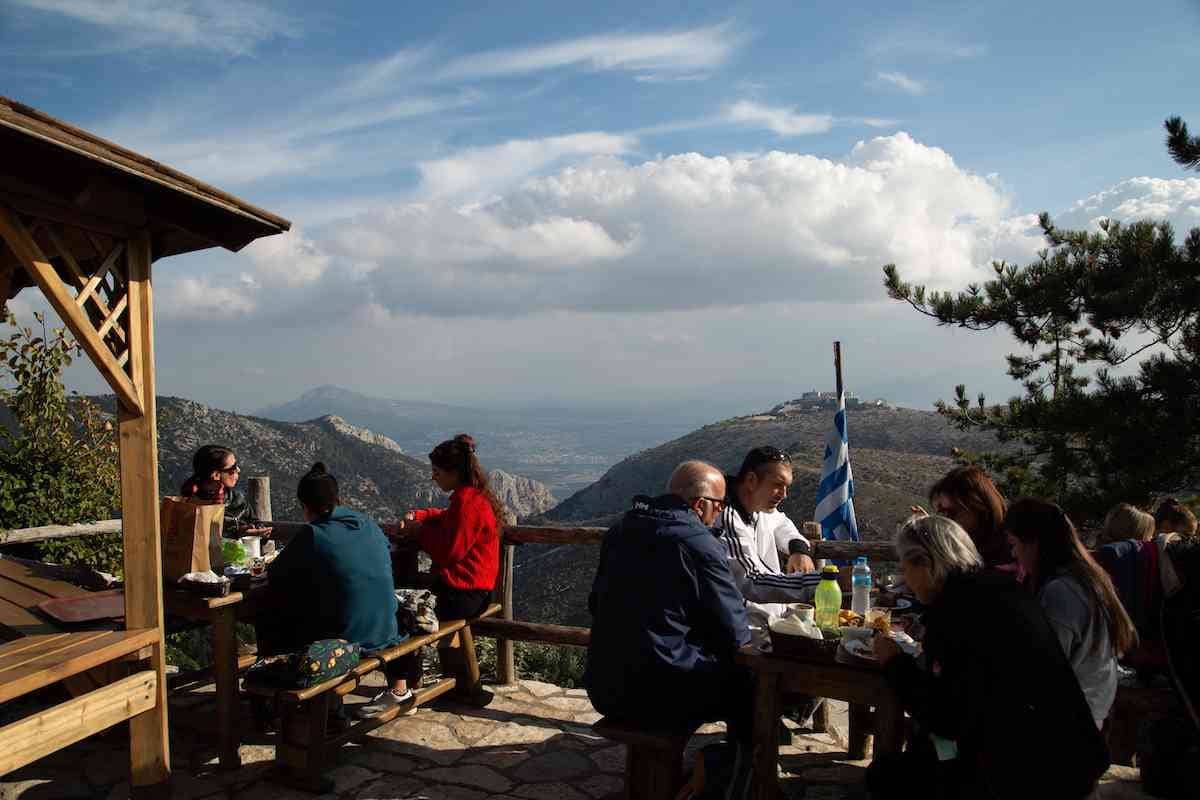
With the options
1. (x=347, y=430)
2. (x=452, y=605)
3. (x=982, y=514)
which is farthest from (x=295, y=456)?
(x=982, y=514)

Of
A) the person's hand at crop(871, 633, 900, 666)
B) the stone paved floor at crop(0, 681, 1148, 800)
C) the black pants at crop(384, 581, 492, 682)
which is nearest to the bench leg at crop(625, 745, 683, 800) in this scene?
the stone paved floor at crop(0, 681, 1148, 800)

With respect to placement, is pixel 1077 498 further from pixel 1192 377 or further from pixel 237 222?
pixel 237 222

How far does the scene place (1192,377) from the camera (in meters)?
8.64

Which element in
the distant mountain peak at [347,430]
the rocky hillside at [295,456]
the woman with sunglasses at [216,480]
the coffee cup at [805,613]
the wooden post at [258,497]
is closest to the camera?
the coffee cup at [805,613]

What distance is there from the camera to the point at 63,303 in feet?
12.3

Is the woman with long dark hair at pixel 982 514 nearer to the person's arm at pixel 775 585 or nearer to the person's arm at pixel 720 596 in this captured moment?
the person's arm at pixel 775 585

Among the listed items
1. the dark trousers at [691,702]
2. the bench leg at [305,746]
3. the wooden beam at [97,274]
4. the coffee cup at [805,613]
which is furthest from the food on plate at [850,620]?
the wooden beam at [97,274]

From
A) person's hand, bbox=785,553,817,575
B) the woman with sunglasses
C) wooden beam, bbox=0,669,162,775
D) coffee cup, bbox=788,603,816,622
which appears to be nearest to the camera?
wooden beam, bbox=0,669,162,775

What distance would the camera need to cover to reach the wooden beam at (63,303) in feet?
11.9

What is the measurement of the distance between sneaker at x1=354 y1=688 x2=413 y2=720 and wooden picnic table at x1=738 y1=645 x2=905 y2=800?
2470mm

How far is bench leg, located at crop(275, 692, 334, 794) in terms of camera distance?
4.46 metres

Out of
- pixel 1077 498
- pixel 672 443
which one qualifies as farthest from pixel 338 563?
pixel 672 443

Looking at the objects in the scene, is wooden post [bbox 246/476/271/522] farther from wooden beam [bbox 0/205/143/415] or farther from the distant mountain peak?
the distant mountain peak

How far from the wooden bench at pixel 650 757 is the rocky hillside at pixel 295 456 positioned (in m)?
28.0
